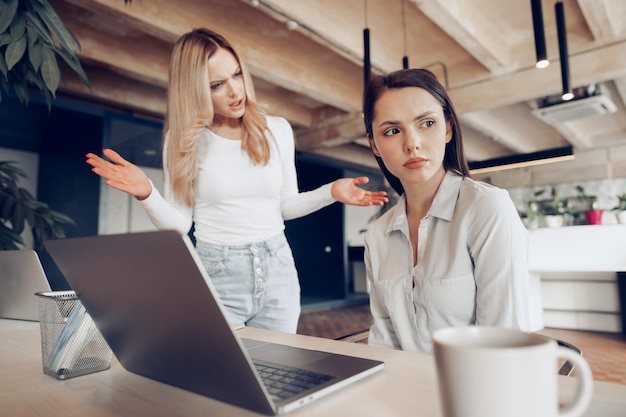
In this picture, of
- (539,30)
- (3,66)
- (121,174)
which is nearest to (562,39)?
(539,30)

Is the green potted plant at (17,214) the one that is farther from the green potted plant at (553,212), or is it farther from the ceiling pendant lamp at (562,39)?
the green potted plant at (553,212)

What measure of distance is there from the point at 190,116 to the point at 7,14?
0.58 m

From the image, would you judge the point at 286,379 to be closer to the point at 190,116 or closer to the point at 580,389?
the point at 580,389

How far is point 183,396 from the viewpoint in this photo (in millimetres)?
532

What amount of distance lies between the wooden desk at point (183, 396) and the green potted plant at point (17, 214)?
1592mm

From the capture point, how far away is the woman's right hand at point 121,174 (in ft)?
3.24

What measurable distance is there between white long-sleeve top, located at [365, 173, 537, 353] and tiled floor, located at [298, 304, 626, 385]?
0.41m

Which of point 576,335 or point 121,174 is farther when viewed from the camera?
point 576,335

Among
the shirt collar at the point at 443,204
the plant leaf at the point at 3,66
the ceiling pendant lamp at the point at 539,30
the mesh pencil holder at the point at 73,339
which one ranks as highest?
the ceiling pendant lamp at the point at 539,30

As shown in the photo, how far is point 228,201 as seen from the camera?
1387mm

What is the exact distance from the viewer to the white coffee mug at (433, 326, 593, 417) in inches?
12.6

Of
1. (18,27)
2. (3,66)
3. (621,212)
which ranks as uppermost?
(18,27)

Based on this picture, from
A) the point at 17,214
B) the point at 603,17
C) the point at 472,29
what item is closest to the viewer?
the point at 17,214

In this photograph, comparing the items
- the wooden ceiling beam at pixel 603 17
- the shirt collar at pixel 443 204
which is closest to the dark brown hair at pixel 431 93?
the shirt collar at pixel 443 204
